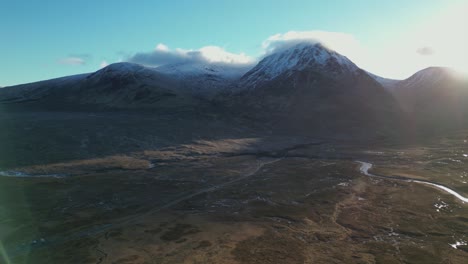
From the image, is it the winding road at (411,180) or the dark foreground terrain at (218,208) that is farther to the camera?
the winding road at (411,180)

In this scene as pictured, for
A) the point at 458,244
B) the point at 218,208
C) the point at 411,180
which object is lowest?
the point at 411,180

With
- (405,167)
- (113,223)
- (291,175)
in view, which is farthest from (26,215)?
(405,167)

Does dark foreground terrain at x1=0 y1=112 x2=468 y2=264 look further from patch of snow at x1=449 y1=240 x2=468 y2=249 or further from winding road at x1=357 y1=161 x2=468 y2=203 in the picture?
winding road at x1=357 y1=161 x2=468 y2=203

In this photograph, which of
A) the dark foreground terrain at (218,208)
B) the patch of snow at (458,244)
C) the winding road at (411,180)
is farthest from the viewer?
the winding road at (411,180)

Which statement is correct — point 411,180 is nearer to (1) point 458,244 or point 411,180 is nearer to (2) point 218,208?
(1) point 458,244

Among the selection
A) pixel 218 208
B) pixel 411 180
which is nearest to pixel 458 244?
pixel 218 208

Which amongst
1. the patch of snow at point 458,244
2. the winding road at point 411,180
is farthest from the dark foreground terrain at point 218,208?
the winding road at point 411,180

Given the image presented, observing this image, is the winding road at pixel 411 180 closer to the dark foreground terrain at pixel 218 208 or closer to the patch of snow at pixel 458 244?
the dark foreground terrain at pixel 218 208

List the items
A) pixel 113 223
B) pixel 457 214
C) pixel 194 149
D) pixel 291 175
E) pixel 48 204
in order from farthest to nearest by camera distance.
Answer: pixel 194 149, pixel 291 175, pixel 48 204, pixel 457 214, pixel 113 223

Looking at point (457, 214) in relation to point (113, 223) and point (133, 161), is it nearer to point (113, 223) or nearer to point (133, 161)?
point (113, 223)
